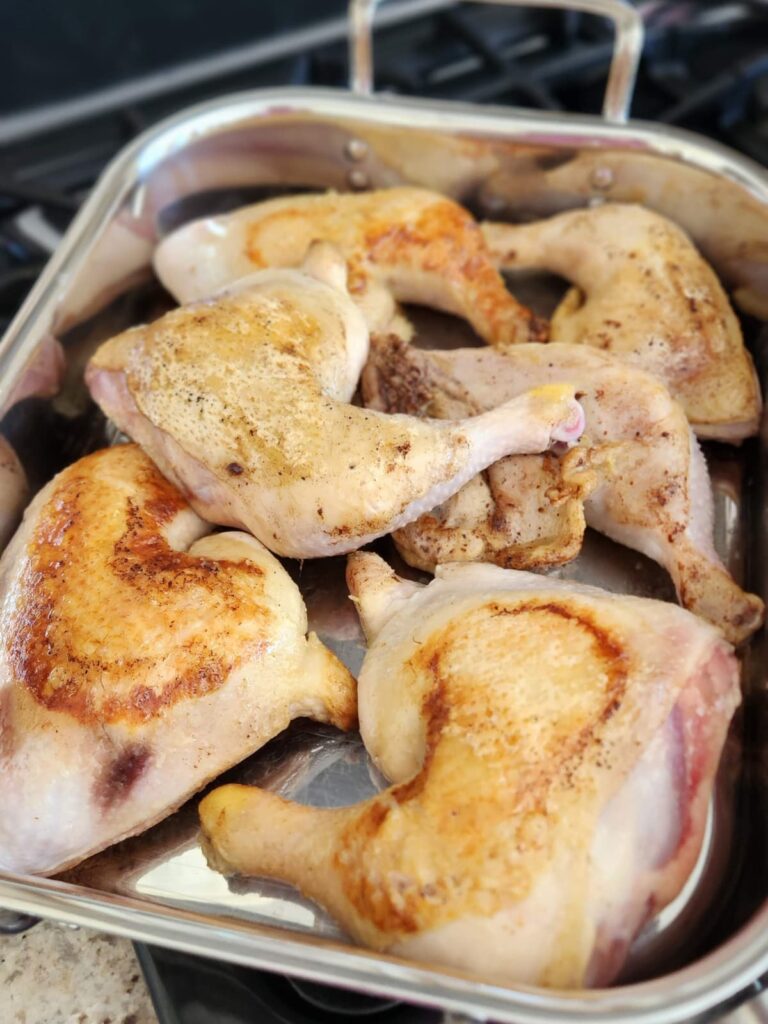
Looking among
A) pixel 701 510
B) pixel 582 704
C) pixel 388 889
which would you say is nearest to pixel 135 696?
pixel 388 889

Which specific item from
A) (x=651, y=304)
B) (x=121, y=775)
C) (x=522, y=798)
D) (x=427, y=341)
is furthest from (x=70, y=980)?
(x=651, y=304)

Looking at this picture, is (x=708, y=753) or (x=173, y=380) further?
(x=173, y=380)

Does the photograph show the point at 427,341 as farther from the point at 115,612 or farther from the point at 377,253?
the point at 115,612

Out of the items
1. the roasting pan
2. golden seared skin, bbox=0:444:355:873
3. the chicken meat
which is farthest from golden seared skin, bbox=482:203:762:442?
the chicken meat

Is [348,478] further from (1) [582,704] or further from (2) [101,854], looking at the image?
(2) [101,854]

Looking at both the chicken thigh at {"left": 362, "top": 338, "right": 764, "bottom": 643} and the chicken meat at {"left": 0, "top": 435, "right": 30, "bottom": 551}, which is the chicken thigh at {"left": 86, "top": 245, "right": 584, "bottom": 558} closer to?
the chicken thigh at {"left": 362, "top": 338, "right": 764, "bottom": 643}

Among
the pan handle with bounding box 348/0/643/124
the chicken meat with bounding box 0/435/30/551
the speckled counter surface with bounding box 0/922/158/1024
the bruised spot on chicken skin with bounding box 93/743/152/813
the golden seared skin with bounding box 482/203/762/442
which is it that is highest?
the pan handle with bounding box 348/0/643/124
